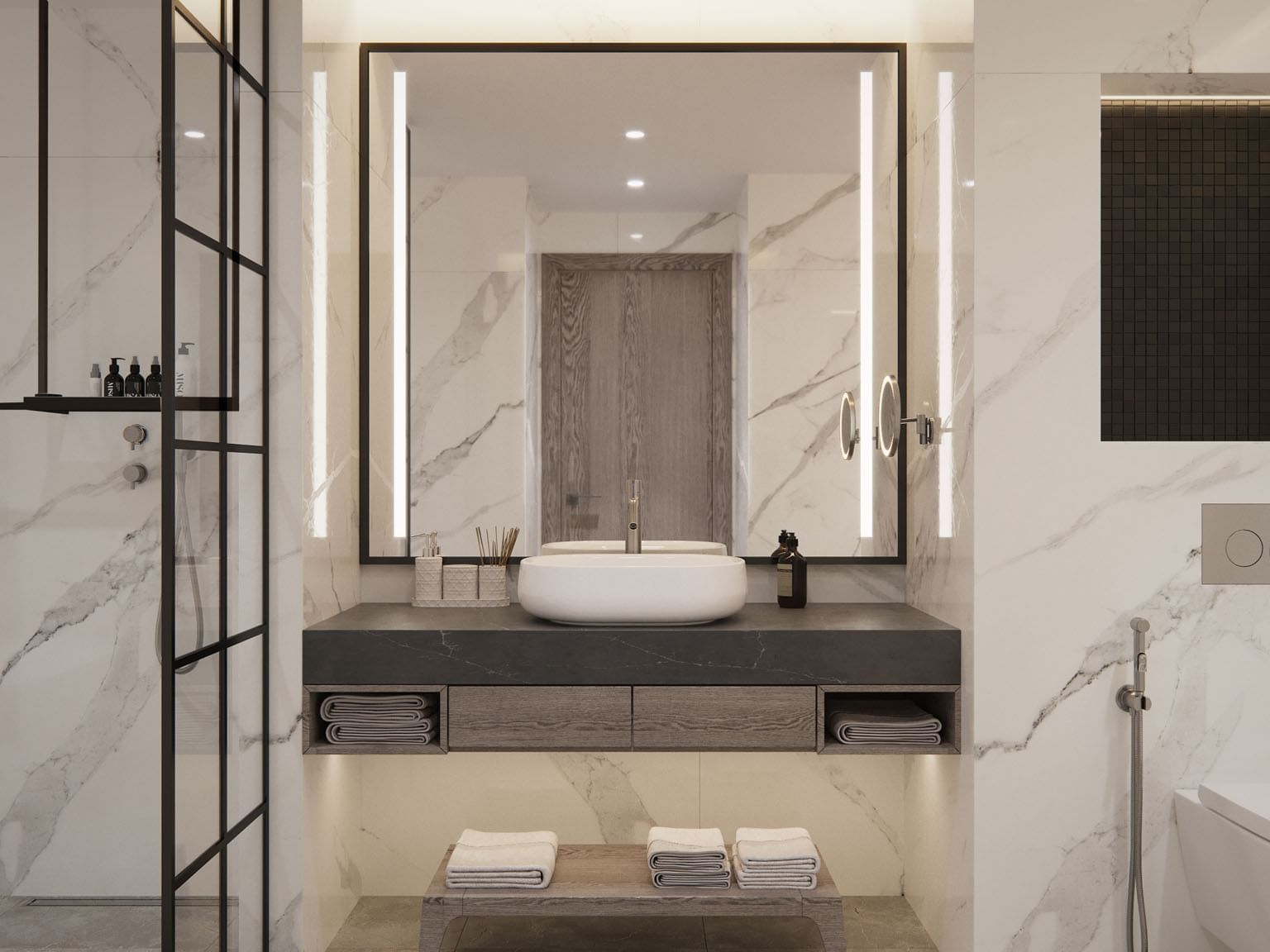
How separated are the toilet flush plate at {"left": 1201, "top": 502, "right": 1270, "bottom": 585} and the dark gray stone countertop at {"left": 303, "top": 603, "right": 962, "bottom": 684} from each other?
0.58m

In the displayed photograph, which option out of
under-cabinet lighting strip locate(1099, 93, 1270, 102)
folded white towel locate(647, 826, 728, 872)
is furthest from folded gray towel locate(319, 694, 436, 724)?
under-cabinet lighting strip locate(1099, 93, 1270, 102)

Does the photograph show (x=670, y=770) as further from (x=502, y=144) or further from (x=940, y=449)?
(x=502, y=144)

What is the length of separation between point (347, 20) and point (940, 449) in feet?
6.32

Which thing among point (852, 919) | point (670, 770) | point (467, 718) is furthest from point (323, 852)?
point (852, 919)

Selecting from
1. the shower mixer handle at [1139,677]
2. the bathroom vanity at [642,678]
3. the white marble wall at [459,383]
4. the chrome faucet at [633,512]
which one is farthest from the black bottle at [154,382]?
the shower mixer handle at [1139,677]

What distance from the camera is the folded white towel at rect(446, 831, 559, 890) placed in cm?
221

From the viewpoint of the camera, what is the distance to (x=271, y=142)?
2293 mm

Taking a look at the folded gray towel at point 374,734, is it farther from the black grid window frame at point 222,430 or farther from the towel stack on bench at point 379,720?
the black grid window frame at point 222,430

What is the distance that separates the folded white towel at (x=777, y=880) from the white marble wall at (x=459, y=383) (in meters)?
1.01

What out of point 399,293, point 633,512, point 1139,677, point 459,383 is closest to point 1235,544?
point 1139,677

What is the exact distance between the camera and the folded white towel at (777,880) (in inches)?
86.7

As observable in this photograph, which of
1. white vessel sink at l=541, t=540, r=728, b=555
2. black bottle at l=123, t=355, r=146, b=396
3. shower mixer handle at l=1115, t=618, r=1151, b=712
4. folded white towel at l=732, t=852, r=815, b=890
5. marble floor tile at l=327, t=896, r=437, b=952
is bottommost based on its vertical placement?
marble floor tile at l=327, t=896, r=437, b=952

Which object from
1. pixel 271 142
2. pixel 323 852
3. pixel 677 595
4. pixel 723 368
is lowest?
pixel 323 852

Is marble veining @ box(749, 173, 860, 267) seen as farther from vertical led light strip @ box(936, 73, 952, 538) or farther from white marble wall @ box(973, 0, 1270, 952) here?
white marble wall @ box(973, 0, 1270, 952)
